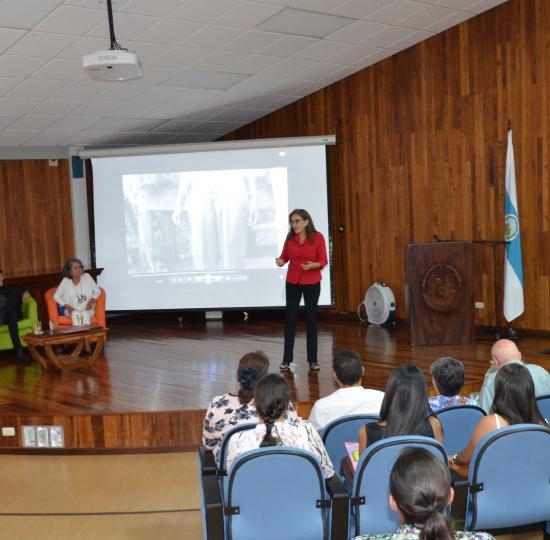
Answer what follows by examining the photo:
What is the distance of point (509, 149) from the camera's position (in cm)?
738

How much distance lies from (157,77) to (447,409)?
548cm

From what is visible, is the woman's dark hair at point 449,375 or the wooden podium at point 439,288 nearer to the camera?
the woman's dark hair at point 449,375

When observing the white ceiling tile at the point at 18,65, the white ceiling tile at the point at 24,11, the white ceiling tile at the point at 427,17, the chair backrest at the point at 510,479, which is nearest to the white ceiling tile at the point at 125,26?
the white ceiling tile at the point at 24,11

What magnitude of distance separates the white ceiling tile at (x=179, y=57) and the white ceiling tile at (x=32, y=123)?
1873 millimetres

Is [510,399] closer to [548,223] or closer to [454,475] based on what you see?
[454,475]

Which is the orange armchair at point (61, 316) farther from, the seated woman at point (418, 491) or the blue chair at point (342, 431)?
the seated woman at point (418, 491)

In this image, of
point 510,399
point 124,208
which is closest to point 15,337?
point 124,208

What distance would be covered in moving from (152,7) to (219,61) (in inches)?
67.9

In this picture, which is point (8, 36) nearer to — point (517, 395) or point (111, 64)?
point (111, 64)

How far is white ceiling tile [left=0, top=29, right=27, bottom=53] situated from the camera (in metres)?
6.00

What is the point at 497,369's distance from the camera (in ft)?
12.4

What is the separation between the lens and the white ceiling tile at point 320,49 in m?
7.75

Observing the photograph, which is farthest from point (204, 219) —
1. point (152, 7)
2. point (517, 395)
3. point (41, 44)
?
point (517, 395)

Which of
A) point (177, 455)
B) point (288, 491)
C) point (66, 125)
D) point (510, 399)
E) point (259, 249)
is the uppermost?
point (66, 125)
